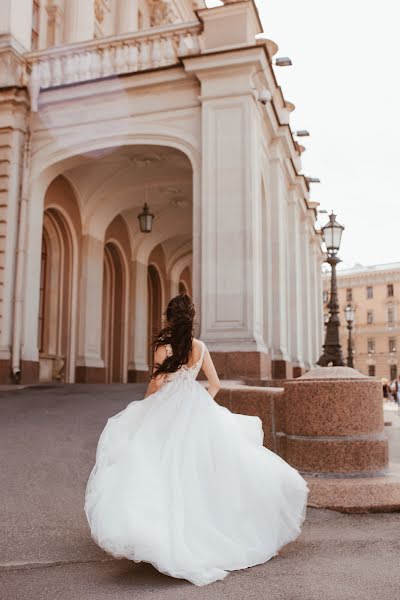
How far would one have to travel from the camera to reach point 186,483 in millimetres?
3711

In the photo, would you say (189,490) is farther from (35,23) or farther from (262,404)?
(35,23)

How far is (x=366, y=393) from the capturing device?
5574 mm

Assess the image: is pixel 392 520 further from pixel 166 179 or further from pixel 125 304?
pixel 125 304

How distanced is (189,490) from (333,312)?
1126cm

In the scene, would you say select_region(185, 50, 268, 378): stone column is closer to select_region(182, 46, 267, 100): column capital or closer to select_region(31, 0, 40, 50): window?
select_region(182, 46, 267, 100): column capital

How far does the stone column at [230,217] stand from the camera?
1149 cm

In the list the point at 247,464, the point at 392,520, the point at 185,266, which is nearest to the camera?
the point at 247,464

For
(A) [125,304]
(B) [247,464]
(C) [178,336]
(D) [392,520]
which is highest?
(A) [125,304]

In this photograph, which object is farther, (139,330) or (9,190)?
(139,330)

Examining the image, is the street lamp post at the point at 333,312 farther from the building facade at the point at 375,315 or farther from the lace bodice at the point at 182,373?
the building facade at the point at 375,315

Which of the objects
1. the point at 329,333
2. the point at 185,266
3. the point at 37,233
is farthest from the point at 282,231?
the point at 185,266

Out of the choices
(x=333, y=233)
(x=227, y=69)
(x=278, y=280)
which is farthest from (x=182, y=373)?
(x=333, y=233)

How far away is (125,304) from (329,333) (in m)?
7.78

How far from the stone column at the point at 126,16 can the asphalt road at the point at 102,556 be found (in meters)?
18.4
